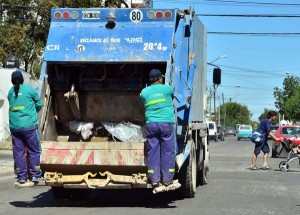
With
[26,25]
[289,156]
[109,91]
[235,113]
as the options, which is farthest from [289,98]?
[235,113]

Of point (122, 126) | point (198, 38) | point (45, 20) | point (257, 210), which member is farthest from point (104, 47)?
point (45, 20)

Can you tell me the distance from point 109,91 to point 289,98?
212 ft

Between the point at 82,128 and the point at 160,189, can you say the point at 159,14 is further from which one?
the point at 160,189

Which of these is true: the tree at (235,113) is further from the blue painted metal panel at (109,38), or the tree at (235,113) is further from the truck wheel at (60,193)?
the blue painted metal panel at (109,38)

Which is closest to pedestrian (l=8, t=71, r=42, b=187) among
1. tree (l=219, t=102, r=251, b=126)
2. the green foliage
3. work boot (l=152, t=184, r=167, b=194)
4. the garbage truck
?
the garbage truck

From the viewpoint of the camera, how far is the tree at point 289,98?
66.9 m

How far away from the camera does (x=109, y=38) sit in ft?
30.6

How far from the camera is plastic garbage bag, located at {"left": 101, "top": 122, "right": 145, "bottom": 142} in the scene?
9.73 metres

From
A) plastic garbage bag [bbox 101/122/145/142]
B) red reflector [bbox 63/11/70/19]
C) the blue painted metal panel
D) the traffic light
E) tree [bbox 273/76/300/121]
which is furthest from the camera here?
tree [bbox 273/76/300/121]

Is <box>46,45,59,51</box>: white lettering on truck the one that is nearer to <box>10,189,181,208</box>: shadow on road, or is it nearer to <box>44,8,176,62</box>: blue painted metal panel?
<box>44,8,176,62</box>: blue painted metal panel

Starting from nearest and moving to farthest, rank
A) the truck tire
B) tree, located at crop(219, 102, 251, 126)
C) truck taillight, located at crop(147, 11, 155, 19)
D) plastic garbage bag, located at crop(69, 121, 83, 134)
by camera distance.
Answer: truck taillight, located at crop(147, 11, 155, 19) → the truck tire → plastic garbage bag, located at crop(69, 121, 83, 134) → tree, located at crop(219, 102, 251, 126)

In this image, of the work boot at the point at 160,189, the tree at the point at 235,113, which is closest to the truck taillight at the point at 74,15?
the work boot at the point at 160,189

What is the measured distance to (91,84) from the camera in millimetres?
10016

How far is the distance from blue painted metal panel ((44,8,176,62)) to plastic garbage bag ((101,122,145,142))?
4.28 ft
